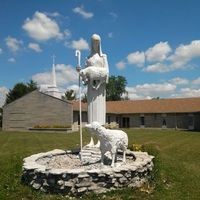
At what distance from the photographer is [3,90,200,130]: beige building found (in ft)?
138

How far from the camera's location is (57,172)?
27.2 feet

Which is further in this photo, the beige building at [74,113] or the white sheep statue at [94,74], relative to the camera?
the beige building at [74,113]

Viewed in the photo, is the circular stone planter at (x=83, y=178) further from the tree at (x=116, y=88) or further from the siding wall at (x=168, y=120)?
the tree at (x=116, y=88)

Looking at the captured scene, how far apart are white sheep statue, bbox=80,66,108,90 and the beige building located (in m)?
29.1

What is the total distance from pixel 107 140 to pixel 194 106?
36.7m

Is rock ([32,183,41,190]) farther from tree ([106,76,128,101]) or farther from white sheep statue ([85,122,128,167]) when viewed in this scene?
tree ([106,76,128,101])

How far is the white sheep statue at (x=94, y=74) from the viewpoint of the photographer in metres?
11.2

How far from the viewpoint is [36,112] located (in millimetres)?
43500

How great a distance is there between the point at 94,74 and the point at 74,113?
3164 cm

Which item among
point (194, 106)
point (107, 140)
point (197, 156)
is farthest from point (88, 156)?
point (194, 106)

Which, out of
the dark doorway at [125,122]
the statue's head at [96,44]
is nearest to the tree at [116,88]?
the dark doorway at [125,122]

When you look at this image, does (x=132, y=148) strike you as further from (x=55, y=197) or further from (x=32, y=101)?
(x=32, y=101)

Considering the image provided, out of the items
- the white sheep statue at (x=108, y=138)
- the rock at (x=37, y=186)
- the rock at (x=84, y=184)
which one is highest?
the white sheep statue at (x=108, y=138)

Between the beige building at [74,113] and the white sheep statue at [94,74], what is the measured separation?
2914 cm
